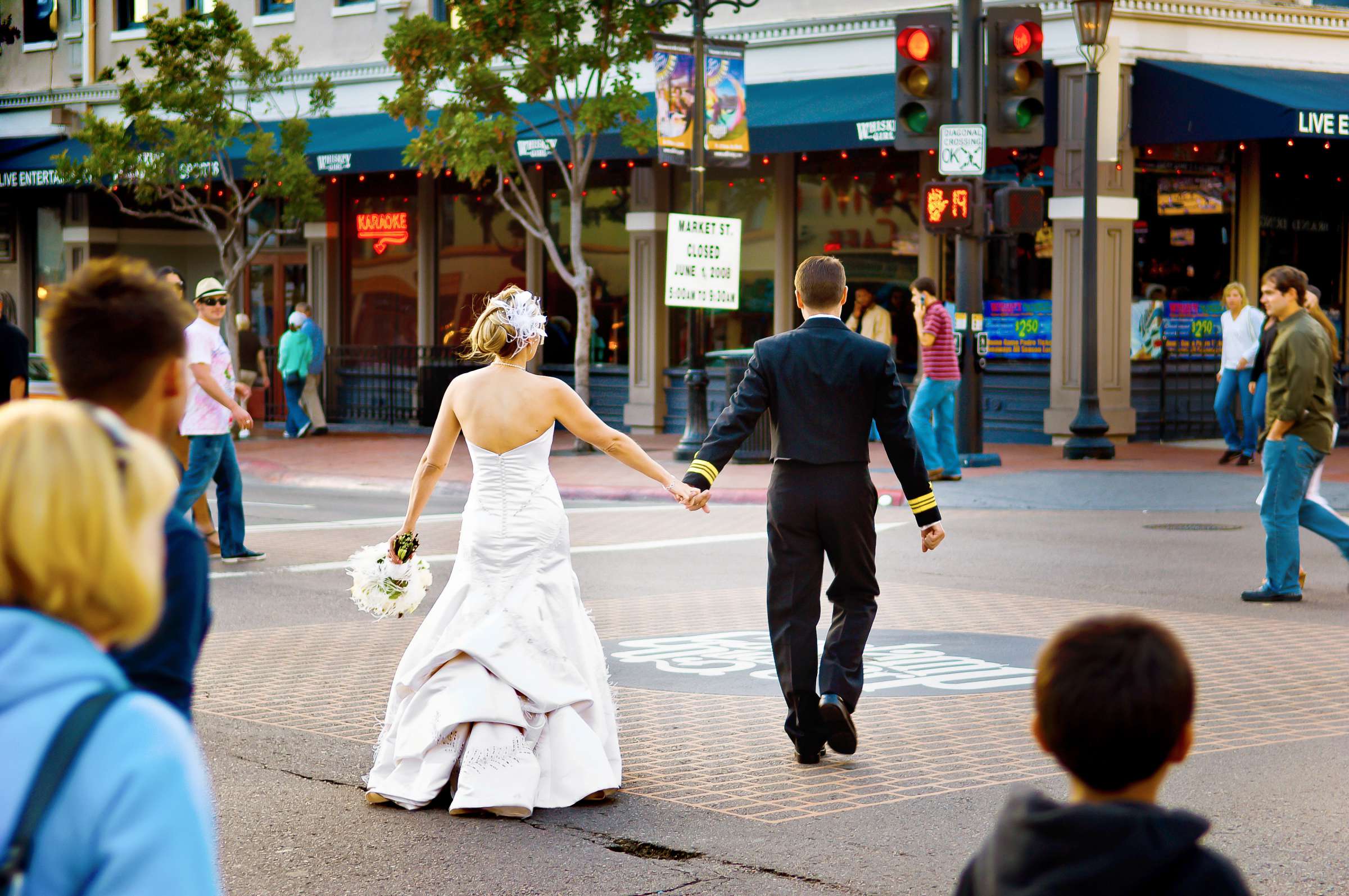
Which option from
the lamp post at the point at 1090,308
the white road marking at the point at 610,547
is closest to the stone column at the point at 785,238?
the lamp post at the point at 1090,308

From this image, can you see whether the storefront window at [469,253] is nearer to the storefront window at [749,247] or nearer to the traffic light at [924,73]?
the storefront window at [749,247]

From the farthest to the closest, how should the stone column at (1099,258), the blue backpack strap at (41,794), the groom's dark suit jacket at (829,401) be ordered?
the stone column at (1099,258)
the groom's dark suit jacket at (829,401)
the blue backpack strap at (41,794)

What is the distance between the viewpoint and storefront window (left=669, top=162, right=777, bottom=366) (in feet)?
75.0

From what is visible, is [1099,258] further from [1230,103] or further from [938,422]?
[938,422]

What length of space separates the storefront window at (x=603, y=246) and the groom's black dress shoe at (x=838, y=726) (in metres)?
18.1

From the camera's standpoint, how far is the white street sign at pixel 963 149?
16.4 metres

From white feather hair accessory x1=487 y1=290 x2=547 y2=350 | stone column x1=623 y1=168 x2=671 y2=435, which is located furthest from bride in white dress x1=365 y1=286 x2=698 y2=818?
stone column x1=623 y1=168 x2=671 y2=435

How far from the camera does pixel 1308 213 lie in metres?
21.8

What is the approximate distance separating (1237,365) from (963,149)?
407cm

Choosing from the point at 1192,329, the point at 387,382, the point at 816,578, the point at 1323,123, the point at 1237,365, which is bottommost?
the point at 816,578

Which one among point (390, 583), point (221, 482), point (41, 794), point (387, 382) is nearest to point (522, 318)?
point (390, 583)

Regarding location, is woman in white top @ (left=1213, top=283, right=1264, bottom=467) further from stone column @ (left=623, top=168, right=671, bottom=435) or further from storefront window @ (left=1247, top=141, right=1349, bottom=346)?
stone column @ (left=623, top=168, right=671, bottom=435)

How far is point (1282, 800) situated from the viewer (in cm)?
571

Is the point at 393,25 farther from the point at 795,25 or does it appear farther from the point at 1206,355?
the point at 1206,355
